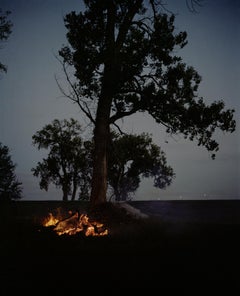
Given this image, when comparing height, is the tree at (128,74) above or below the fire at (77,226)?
above

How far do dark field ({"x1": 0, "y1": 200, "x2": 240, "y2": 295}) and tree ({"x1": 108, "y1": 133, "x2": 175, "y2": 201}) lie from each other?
25.5 meters

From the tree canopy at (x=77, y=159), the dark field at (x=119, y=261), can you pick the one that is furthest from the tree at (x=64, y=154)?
the dark field at (x=119, y=261)

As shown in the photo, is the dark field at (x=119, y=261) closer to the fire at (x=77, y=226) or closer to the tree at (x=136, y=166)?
the fire at (x=77, y=226)

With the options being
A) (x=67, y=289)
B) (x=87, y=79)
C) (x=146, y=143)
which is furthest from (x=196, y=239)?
(x=146, y=143)

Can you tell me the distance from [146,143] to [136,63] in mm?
23003

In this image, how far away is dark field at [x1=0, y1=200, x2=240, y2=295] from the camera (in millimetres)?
5461

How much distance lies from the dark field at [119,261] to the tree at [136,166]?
83.6ft

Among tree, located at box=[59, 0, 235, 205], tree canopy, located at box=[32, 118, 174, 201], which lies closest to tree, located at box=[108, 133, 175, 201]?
tree canopy, located at box=[32, 118, 174, 201]

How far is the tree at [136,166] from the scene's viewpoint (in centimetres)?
3775

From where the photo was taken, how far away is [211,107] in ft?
51.8

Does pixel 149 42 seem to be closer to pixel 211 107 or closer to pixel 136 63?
pixel 136 63

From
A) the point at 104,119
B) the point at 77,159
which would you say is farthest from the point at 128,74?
the point at 77,159

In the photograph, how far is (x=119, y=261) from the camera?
7363 mm

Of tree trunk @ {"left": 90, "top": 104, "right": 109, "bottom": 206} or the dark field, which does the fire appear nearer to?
the dark field
